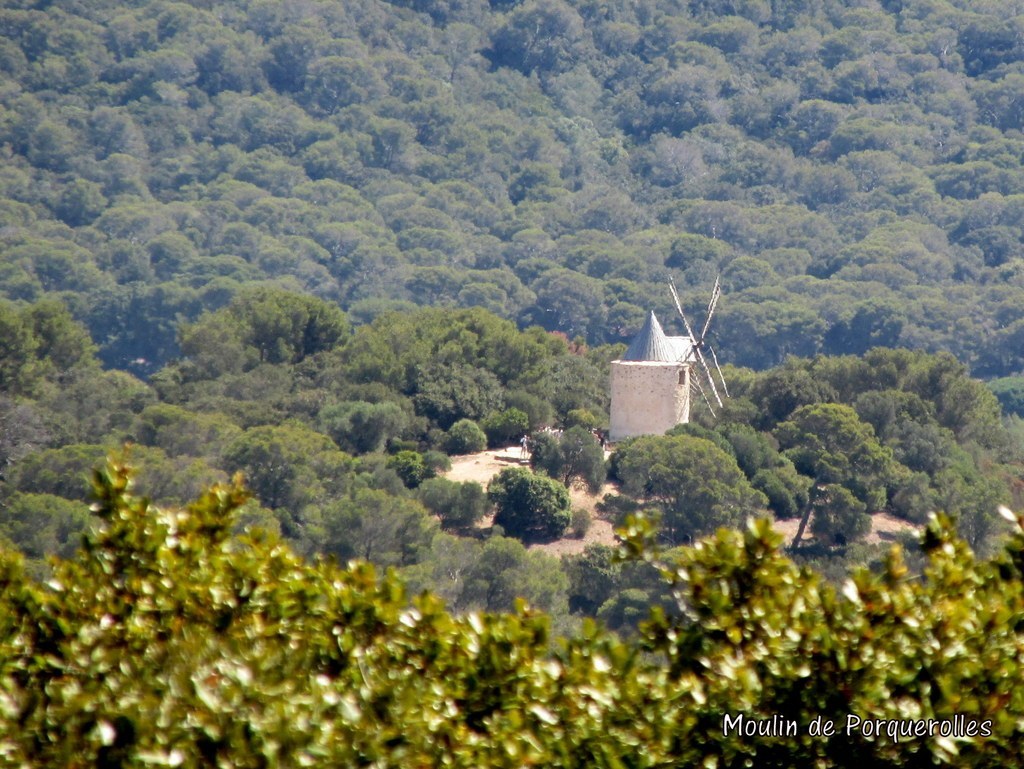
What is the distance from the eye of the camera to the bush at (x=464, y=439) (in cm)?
4197

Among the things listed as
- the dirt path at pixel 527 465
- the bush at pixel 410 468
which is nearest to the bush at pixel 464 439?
the dirt path at pixel 527 465

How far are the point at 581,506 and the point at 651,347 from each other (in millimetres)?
3792

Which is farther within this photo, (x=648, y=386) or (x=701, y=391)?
(x=701, y=391)

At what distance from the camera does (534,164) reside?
391 feet

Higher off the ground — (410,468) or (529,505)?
(529,505)

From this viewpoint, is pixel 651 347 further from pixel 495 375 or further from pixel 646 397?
pixel 495 375

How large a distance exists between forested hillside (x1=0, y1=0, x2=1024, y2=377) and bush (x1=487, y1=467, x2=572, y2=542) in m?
53.1

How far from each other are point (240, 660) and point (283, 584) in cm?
141

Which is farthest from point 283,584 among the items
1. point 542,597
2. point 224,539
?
point 542,597

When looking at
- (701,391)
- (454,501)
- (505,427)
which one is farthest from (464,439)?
(701,391)

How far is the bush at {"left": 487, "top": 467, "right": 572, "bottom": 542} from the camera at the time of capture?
1457 inches

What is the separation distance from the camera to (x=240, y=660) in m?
7.64

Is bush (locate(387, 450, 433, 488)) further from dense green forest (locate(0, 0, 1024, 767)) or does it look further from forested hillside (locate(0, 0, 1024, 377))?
forested hillside (locate(0, 0, 1024, 377))

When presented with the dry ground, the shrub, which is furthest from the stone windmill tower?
the shrub
